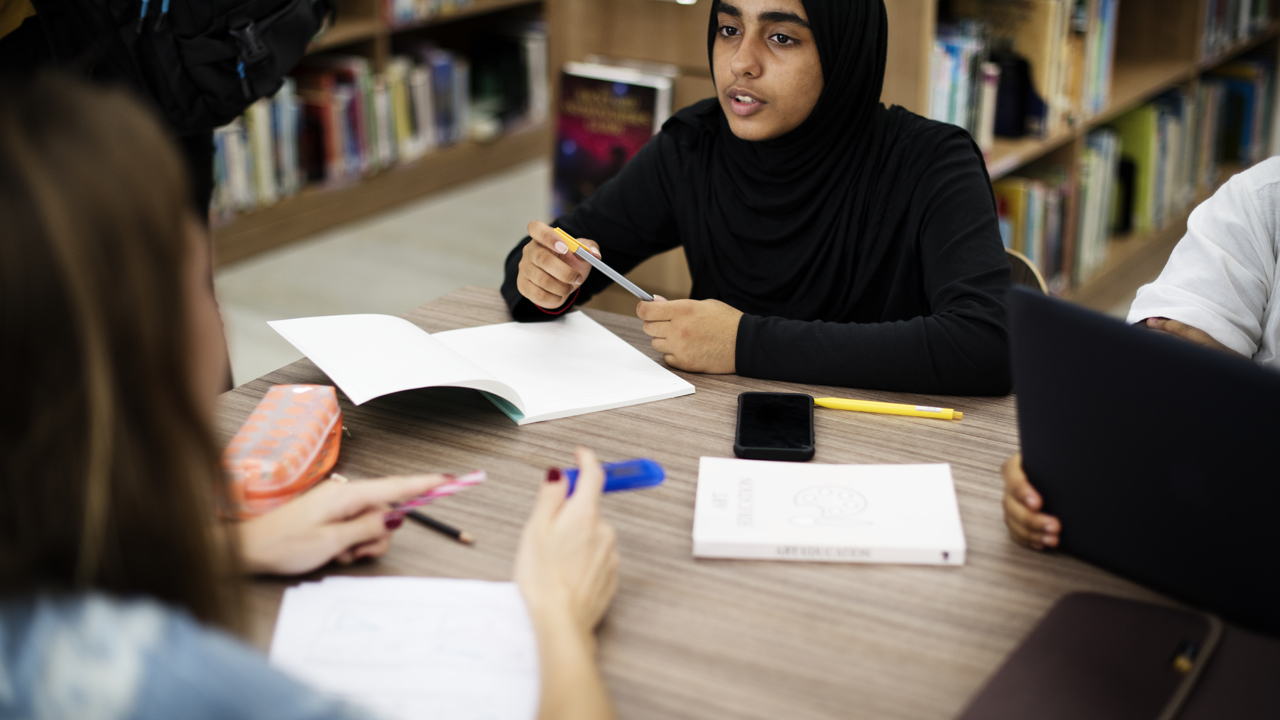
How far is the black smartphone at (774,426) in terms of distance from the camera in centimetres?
109

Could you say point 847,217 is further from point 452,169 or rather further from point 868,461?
point 452,169

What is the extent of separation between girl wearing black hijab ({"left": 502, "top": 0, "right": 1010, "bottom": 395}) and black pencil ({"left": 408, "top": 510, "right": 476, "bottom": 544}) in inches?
16.7

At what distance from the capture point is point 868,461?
109 centimetres

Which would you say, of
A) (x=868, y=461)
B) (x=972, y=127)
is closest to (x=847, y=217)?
(x=868, y=461)

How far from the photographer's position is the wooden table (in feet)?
2.53

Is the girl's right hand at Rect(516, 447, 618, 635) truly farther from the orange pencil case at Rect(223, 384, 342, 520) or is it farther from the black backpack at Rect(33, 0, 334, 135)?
the black backpack at Rect(33, 0, 334, 135)

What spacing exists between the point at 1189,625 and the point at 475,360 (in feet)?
2.64

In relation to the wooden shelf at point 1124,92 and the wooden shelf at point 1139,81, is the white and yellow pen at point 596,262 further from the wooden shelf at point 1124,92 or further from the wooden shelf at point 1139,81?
the wooden shelf at point 1139,81

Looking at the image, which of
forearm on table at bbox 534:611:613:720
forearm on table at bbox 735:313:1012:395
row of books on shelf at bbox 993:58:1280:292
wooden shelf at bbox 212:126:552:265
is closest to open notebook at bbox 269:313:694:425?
forearm on table at bbox 735:313:1012:395

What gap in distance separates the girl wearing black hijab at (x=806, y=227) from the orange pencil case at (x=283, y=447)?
1.29 ft

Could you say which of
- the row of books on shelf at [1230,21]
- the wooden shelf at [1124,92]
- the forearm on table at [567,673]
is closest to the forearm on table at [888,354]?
the forearm on table at [567,673]

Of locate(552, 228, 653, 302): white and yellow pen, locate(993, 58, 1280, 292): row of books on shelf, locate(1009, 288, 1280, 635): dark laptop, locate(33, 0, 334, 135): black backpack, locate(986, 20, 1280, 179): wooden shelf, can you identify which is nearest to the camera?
locate(1009, 288, 1280, 635): dark laptop

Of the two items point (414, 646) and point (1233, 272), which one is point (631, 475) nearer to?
point (414, 646)

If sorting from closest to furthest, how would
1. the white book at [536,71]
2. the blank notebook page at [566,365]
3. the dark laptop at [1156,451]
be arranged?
the dark laptop at [1156,451] → the blank notebook page at [566,365] → the white book at [536,71]
